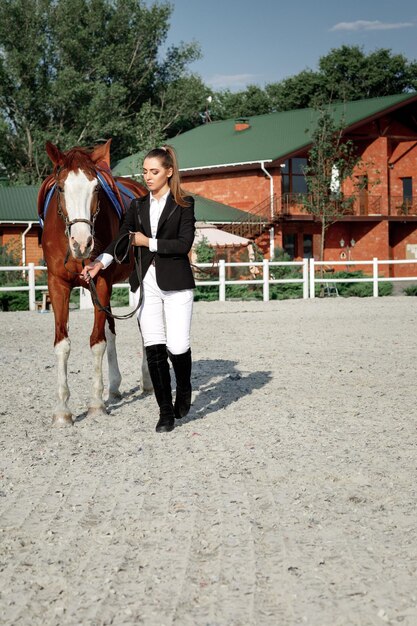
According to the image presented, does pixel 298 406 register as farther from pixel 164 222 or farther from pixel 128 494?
pixel 128 494

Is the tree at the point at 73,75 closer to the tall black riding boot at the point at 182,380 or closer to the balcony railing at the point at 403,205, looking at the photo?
the balcony railing at the point at 403,205

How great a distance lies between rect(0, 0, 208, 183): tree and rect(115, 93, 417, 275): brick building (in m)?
6.10

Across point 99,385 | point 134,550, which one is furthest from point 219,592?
point 99,385

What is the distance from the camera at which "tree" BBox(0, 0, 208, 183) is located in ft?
179

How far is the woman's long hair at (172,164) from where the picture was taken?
277 inches

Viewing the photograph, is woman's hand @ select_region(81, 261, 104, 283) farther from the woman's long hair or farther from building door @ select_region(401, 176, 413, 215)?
building door @ select_region(401, 176, 413, 215)

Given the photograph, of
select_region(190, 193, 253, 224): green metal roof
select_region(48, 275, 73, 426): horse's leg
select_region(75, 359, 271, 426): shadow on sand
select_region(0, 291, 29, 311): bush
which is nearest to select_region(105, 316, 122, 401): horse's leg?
select_region(75, 359, 271, 426): shadow on sand

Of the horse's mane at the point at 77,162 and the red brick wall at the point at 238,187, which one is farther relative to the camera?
the red brick wall at the point at 238,187

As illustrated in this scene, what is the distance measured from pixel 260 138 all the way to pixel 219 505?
4419 centimetres

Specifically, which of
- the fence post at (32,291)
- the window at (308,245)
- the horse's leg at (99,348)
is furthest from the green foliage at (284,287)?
the horse's leg at (99,348)

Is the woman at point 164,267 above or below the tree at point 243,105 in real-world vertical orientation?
below

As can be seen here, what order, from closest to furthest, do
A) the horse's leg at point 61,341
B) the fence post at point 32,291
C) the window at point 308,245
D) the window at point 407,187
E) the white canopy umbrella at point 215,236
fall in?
1. the horse's leg at point 61,341
2. the fence post at point 32,291
3. the white canopy umbrella at point 215,236
4. the window at point 308,245
5. the window at point 407,187

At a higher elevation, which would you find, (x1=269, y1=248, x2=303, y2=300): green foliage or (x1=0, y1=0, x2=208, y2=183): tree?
(x1=0, y1=0, x2=208, y2=183): tree

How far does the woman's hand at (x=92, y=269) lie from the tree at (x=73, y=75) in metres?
43.8
